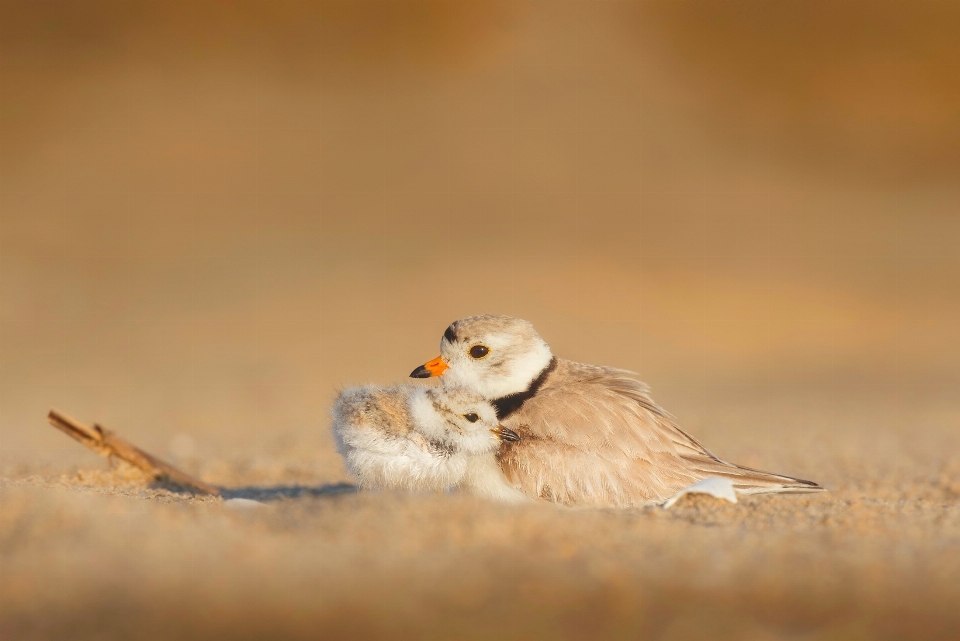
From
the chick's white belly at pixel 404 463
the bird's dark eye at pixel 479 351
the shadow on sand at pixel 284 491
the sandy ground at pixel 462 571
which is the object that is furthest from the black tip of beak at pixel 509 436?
the shadow on sand at pixel 284 491

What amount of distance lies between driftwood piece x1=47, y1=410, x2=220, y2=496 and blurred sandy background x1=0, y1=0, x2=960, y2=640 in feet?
0.52

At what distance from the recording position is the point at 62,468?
16.6 ft

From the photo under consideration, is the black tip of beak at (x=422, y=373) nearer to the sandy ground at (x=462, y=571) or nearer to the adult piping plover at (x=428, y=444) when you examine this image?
the adult piping plover at (x=428, y=444)

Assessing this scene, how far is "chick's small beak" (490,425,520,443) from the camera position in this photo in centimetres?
374

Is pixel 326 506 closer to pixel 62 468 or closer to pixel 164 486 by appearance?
pixel 164 486

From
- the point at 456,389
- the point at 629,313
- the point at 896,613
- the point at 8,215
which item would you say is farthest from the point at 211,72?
the point at 896,613

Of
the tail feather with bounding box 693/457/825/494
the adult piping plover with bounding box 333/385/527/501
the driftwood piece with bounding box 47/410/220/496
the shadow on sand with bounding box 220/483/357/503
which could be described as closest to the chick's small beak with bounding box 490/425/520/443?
the adult piping plover with bounding box 333/385/527/501

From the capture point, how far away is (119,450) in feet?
15.0

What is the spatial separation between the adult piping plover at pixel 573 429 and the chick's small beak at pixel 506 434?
25 millimetres

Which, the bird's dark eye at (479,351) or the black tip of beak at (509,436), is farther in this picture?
the bird's dark eye at (479,351)

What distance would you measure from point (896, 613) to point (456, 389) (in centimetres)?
207

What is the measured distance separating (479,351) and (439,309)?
922 cm

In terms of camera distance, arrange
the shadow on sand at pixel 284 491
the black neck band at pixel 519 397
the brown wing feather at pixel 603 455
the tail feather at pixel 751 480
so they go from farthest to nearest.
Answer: the shadow on sand at pixel 284 491
the black neck band at pixel 519 397
the tail feather at pixel 751 480
the brown wing feather at pixel 603 455

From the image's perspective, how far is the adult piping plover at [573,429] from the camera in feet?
12.2
